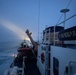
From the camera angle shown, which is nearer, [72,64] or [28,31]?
[72,64]

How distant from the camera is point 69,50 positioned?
3.82m

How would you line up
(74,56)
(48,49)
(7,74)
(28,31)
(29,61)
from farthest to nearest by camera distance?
(28,31), (29,61), (48,49), (7,74), (74,56)

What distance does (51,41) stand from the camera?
312 inches

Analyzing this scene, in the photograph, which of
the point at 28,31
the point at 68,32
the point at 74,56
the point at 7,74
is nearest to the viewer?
the point at 74,56

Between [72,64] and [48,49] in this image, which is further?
[48,49]

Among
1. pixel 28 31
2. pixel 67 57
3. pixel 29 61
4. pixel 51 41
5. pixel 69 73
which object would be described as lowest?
pixel 29 61

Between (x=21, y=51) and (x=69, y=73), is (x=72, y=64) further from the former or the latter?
(x=21, y=51)

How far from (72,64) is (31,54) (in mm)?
10966

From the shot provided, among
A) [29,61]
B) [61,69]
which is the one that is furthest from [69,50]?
[29,61]

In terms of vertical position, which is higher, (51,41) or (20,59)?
(51,41)

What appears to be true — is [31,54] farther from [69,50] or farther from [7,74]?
[69,50]

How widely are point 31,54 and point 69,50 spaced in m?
10.5

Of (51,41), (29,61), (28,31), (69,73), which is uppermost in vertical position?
(28,31)

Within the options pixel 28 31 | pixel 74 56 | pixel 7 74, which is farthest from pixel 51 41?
pixel 28 31
